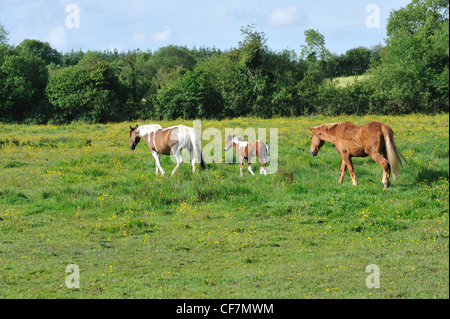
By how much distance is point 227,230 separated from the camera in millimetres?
9977

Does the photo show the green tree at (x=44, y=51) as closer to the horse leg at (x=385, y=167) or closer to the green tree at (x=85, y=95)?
the green tree at (x=85, y=95)

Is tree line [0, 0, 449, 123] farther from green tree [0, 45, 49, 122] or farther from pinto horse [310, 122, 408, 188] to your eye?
pinto horse [310, 122, 408, 188]

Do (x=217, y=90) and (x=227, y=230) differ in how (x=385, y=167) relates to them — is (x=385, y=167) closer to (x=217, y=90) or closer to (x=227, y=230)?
(x=227, y=230)

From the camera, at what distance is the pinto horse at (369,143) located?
1146 cm

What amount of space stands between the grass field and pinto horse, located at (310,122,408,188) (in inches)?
23.5

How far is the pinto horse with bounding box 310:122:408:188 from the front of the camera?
11.5 meters

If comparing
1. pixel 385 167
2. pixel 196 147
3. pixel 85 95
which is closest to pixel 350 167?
pixel 385 167

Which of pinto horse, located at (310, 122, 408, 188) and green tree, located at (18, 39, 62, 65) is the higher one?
green tree, located at (18, 39, 62, 65)

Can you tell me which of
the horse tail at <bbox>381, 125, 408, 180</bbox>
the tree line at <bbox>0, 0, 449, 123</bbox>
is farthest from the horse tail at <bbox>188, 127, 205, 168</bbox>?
the tree line at <bbox>0, 0, 449, 123</bbox>

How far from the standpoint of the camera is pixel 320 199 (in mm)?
11359

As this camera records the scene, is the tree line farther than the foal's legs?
Yes

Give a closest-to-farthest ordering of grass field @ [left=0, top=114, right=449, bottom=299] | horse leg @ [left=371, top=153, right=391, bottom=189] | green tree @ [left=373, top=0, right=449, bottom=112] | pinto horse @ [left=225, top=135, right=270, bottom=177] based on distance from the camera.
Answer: grass field @ [left=0, top=114, right=449, bottom=299], horse leg @ [left=371, top=153, right=391, bottom=189], pinto horse @ [left=225, top=135, right=270, bottom=177], green tree @ [left=373, top=0, right=449, bottom=112]

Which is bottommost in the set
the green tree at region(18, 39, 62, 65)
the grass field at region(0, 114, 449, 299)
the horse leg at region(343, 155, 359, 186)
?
the grass field at region(0, 114, 449, 299)
